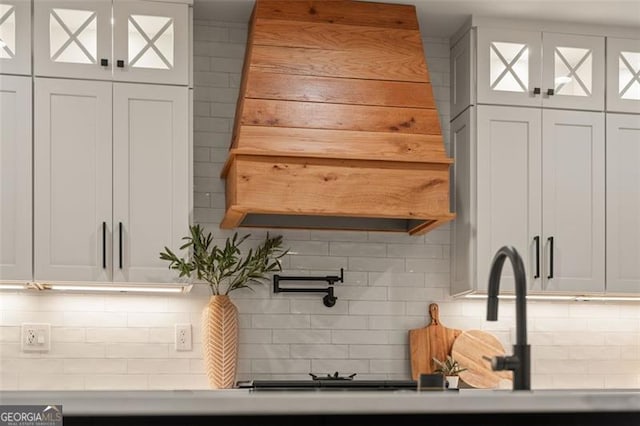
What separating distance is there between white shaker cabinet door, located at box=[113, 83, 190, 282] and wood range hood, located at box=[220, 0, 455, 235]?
244 mm

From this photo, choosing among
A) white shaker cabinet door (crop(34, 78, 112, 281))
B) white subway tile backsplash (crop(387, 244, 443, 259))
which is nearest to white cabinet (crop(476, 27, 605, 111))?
white subway tile backsplash (crop(387, 244, 443, 259))

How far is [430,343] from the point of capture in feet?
15.1

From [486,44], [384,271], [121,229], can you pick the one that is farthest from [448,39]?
[121,229]

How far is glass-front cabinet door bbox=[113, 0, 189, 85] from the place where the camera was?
4207 mm

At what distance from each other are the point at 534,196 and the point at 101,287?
80.5 inches

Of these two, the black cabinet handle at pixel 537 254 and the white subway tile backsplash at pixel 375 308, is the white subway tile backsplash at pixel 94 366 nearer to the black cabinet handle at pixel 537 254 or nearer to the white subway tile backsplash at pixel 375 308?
the white subway tile backsplash at pixel 375 308

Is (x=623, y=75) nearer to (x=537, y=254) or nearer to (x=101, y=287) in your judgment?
(x=537, y=254)

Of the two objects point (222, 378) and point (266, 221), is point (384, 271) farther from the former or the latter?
point (222, 378)

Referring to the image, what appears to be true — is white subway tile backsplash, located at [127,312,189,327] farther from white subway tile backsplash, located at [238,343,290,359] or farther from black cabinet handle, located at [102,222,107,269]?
black cabinet handle, located at [102,222,107,269]

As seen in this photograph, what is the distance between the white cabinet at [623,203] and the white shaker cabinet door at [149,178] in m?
2.02

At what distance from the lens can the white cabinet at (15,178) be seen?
4.02m

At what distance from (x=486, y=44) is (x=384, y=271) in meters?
1.20

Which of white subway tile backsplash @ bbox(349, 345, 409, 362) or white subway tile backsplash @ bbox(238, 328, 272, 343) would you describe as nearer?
white subway tile backsplash @ bbox(238, 328, 272, 343)

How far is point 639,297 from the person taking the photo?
4707 mm
